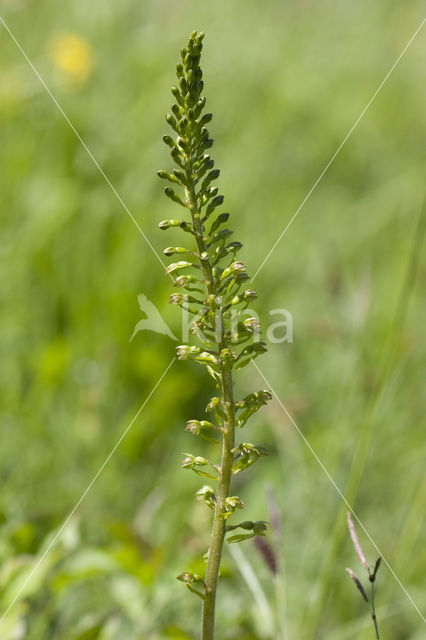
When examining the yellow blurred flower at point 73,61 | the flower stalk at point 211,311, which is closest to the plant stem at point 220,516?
the flower stalk at point 211,311

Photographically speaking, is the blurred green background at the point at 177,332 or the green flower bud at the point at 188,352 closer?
the green flower bud at the point at 188,352

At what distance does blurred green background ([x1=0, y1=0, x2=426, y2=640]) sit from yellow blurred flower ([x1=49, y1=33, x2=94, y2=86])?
2 centimetres

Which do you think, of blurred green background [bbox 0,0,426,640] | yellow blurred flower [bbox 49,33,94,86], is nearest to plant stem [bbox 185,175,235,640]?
blurred green background [bbox 0,0,426,640]

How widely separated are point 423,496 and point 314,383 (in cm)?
142

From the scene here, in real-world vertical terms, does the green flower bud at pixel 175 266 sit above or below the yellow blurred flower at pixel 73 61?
below

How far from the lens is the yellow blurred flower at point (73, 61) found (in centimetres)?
531

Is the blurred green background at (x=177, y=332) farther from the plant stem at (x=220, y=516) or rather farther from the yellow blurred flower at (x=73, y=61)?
the plant stem at (x=220, y=516)

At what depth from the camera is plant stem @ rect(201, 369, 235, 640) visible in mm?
1323

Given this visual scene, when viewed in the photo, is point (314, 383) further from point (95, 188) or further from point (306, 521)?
point (95, 188)

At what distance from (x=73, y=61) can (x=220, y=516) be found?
474 cm

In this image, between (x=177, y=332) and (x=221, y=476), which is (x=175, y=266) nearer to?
(x=221, y=476)

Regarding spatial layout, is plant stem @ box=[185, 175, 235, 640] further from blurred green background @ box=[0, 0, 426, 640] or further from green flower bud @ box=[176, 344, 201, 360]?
blurred green background @ box=[0, 0, 426, 640]

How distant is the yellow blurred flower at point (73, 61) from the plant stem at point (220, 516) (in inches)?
180

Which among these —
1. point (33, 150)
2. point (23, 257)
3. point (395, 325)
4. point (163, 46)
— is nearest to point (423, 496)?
point (395, 325)
